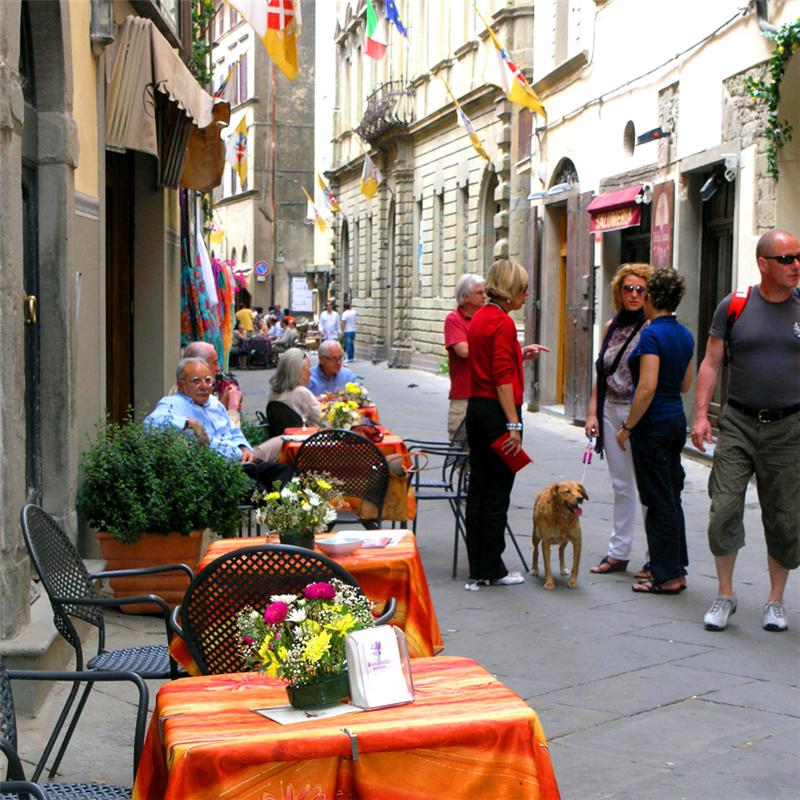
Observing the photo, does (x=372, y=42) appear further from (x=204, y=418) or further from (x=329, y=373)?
(x=204, y=418)

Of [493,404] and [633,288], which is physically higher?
[633,288]

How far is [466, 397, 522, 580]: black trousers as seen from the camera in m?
7.57

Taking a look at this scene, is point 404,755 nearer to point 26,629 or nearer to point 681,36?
point 26,629

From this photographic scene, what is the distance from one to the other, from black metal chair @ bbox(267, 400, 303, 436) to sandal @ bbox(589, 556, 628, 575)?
7.84 ft

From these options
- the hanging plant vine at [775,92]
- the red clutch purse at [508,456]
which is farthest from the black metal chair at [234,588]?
the hanging plant vine at [775,92]

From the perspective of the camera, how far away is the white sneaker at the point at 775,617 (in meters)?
6.82

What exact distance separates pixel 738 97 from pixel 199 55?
558cm

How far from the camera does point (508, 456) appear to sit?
7566mm

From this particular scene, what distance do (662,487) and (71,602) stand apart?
13.2ft

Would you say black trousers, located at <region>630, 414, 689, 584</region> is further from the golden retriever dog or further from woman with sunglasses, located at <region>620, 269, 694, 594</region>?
the golden retriever dog

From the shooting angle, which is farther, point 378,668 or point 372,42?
point 372,42

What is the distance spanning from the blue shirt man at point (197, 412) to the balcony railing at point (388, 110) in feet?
84.6

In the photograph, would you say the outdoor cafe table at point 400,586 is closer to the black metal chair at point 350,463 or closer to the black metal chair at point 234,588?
the black metal chair at point 234,588

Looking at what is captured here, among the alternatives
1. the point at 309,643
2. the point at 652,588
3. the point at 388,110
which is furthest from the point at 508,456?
the point at 388,110
